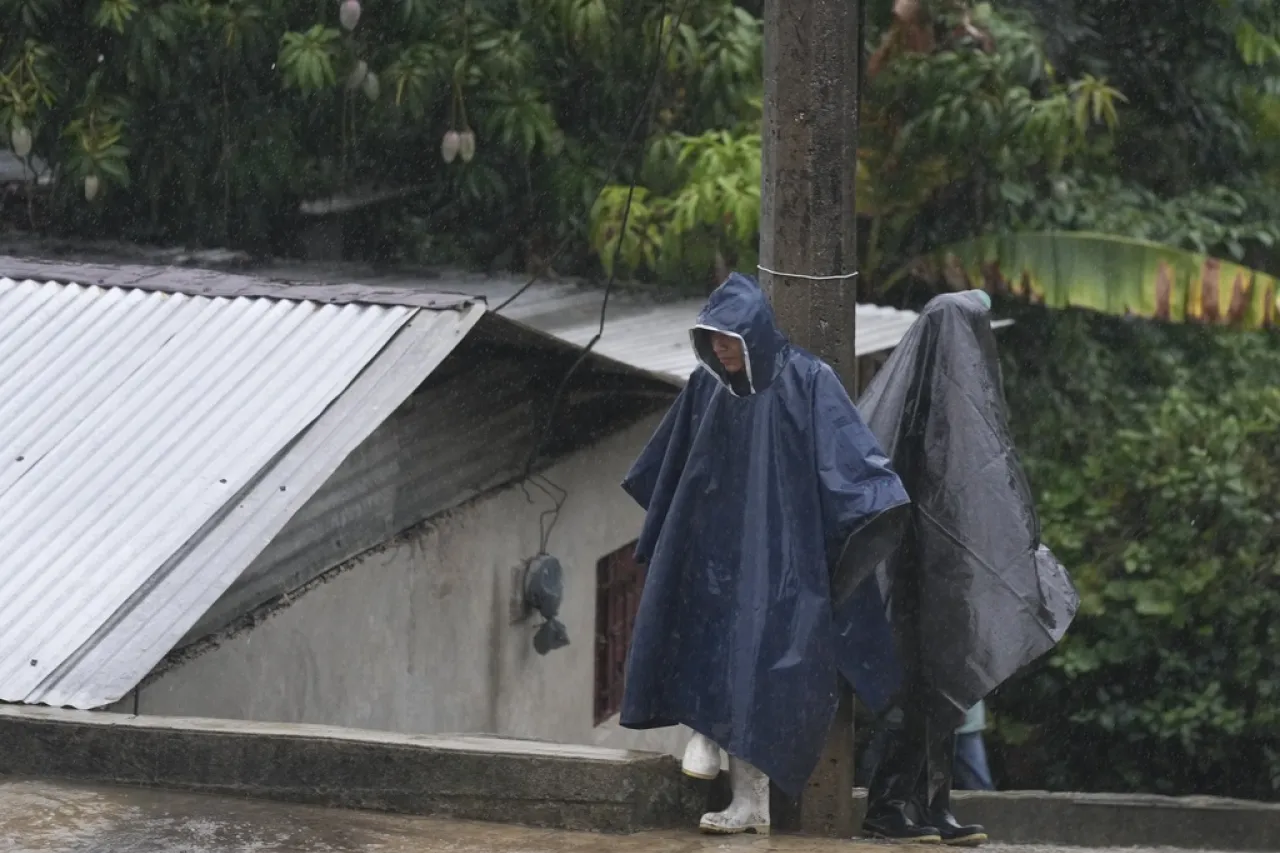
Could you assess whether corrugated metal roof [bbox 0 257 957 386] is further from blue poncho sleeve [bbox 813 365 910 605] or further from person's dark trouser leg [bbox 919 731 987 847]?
person's dark trouser leg [bbox 919 731 987 847]

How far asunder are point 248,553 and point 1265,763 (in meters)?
5.98

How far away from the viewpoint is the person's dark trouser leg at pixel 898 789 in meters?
5.32

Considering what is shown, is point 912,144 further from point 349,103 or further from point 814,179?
point 814,179

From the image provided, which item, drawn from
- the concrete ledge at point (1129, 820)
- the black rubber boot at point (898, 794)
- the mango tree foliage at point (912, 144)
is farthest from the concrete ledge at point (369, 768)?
the mango tree foliage at point (912, 144)

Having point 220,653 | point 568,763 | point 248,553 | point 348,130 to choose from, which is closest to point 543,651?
point 220,653

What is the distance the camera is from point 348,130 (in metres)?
11.6

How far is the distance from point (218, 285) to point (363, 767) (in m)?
2.92

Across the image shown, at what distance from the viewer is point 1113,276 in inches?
440

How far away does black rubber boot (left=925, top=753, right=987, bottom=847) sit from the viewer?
5332 millimetres

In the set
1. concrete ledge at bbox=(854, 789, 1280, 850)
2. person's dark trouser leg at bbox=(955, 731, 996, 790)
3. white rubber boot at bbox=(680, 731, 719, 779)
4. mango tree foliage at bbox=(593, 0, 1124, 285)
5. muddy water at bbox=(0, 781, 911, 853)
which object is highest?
mango tree foliage at bbox=(593, 0, 1124, 285)

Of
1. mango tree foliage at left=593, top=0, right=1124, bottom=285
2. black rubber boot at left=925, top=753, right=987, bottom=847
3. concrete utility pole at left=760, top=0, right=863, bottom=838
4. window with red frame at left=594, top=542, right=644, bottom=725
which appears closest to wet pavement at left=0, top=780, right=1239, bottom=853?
black rubber boot at left=925, top=753, right=987, bottom=847

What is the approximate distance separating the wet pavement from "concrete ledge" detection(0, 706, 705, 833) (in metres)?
0.06

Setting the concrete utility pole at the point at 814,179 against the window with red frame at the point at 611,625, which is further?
the window with red frame at the point at 611,625

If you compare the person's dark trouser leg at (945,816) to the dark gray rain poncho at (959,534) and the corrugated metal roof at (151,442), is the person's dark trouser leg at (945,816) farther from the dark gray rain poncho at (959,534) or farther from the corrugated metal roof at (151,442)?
the corrugated metal roof at (151,442)
